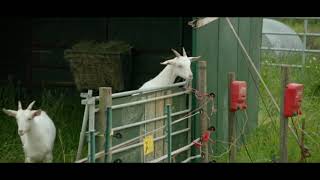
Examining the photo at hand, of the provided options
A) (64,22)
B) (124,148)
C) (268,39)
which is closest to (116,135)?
(124,148)

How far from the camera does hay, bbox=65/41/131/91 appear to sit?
867 centimetres

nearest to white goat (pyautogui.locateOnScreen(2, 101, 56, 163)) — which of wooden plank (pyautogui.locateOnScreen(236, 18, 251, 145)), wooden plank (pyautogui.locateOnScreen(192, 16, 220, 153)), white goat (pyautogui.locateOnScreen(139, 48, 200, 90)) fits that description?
white goat (pyautogui.locateOnScreen(139, 48, 200, 90))

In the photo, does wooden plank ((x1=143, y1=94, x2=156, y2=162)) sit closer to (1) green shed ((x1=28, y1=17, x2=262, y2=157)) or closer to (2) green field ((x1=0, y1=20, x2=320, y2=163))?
(2) green field ((x1=0, y1=20, x2=320, y2=163))

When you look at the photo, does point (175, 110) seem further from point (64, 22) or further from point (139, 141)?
point (64, 22)

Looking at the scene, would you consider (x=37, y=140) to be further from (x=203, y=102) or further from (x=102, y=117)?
(x=203, y=102)

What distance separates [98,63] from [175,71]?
171 centimetres

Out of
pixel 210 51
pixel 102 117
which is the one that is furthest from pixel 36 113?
pixel 210 51

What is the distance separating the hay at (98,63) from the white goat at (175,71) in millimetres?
1361

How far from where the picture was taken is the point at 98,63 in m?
8.67

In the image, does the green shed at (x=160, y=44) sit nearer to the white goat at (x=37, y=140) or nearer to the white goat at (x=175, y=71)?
the white goat at (x=175, y=71)

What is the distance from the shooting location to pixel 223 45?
820 cm

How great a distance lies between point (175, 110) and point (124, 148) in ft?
5.00

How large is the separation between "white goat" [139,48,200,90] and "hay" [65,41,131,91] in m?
1.36

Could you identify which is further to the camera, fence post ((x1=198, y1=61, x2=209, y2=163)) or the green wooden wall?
the green wooden wall
